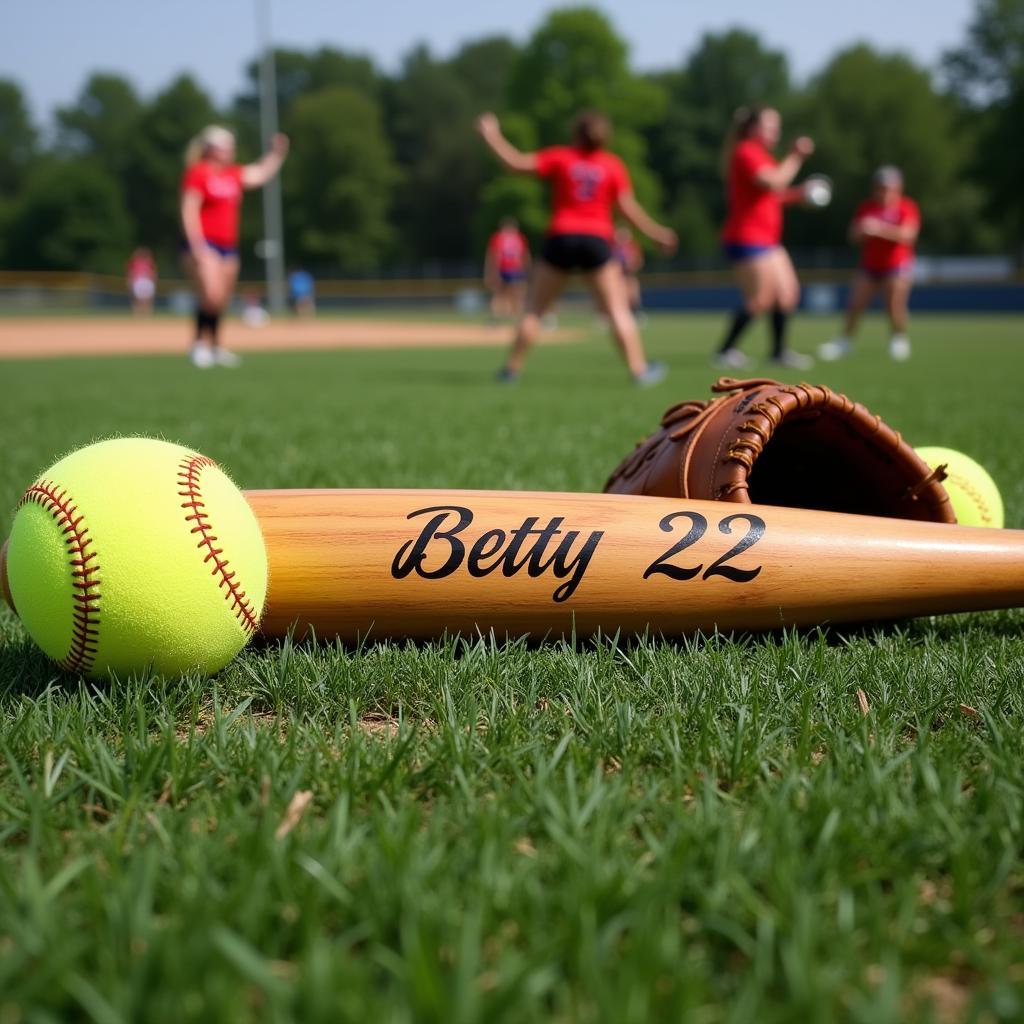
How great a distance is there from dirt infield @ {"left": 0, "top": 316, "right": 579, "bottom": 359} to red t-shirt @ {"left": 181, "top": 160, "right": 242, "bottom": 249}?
7.55 metres

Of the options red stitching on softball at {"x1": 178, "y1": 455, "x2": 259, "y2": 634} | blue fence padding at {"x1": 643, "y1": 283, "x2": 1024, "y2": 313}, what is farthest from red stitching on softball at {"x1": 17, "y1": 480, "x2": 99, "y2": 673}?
blue fence padding at {"x1": 643, "y1": 283, "x2": 1024, "y2": 313}

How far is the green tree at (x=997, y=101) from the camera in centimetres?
5444

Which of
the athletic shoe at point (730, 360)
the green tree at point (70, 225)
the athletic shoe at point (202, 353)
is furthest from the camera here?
the green tree at point (70, 225)

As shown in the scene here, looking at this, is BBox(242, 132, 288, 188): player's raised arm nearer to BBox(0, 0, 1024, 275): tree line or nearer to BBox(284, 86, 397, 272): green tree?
BBox(0, 0, 1024, 275): tree line

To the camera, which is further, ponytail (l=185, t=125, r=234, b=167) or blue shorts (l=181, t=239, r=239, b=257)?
blue shorts (l=181, t=239, r=239, b=257)

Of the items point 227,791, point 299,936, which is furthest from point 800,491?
point 299,936

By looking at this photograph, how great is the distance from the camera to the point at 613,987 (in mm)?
1132

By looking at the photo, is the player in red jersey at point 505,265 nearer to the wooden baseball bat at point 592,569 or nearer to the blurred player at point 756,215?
the blurred player at point 756,215

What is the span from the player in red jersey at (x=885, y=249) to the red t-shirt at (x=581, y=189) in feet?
17.3

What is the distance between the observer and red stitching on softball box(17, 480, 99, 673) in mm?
2004

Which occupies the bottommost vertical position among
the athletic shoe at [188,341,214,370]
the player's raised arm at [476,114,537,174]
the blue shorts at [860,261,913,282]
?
the athletic shoe at [188,341,214,370]

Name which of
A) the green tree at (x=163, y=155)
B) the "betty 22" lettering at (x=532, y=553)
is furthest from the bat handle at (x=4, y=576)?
the green tree at (x=163, y=155)

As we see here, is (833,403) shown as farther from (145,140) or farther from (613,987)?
(145,140)

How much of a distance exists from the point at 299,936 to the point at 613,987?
1.19 feet
